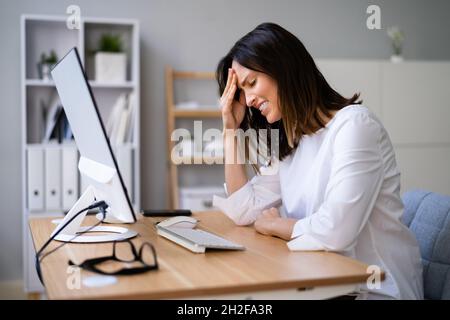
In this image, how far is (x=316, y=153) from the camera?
169 centimetres

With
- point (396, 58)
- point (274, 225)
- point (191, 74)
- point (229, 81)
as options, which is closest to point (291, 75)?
point (229, 81)

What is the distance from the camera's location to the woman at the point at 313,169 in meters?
1.39

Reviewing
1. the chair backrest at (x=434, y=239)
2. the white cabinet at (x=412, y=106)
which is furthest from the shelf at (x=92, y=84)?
the chair backrest at (x=434, y=239)

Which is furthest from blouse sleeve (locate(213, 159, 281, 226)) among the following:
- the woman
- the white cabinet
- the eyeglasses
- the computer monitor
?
the white cabinet

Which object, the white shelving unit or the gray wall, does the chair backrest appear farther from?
the gray wall

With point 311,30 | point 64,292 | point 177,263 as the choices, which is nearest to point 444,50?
point 311,30

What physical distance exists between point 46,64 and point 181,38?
904mm

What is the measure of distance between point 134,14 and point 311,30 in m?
1.26

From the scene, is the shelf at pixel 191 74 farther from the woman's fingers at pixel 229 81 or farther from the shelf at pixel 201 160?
the woman's fingers at pixel 229 81

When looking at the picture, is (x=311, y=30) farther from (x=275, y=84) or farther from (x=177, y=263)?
(x=177, y=263)

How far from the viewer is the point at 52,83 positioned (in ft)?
11.3

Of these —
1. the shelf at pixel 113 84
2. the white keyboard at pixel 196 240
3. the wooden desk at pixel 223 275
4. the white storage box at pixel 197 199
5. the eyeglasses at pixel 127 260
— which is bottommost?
the white storage box at pixel 197 199

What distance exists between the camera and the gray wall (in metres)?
3.58

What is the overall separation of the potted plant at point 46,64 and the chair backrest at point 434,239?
2.46m
